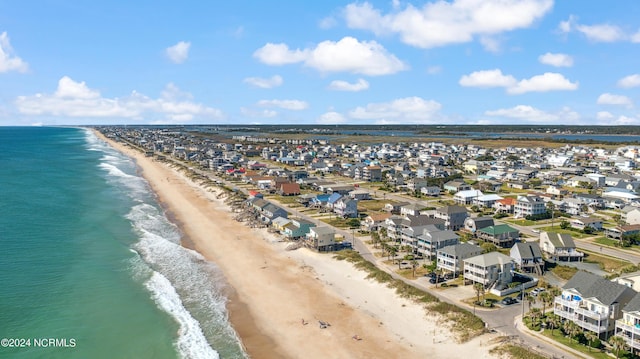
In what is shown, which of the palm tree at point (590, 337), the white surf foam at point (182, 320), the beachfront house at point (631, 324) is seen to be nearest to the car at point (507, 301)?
the palm tree at point (590, 337)

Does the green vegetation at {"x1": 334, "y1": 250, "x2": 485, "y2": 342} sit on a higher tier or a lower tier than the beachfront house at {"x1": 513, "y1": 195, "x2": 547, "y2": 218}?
lower

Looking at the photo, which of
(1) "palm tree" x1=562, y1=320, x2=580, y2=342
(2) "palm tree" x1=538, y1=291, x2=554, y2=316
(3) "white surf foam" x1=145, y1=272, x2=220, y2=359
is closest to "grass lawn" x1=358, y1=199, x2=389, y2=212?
(3) "white surf foam" x1=145, y1=272, x2=220, y2=359

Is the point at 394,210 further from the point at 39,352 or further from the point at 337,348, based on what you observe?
the point at 39,352

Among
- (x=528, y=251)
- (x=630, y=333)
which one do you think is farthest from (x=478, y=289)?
(x=528, y=251)

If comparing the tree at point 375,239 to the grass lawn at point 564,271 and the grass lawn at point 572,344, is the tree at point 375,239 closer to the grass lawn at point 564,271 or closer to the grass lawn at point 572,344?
the grass lawn at point 564,271

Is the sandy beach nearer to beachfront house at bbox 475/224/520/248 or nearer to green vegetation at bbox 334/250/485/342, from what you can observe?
green vegetation at bbox 334/250/485/342

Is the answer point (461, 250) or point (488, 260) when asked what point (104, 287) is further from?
point (488, 260)

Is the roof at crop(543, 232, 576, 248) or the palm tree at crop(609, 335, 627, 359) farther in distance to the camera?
the roof at crop(543, 232, 576, 248)
